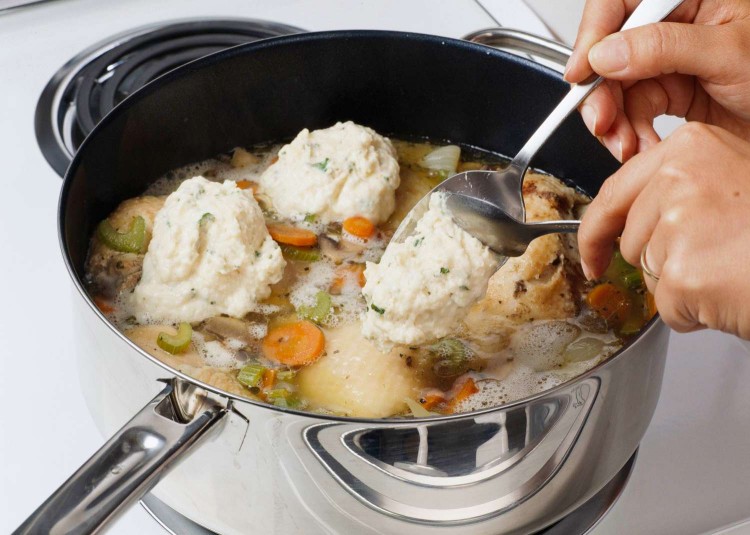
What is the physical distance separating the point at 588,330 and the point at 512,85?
45cm

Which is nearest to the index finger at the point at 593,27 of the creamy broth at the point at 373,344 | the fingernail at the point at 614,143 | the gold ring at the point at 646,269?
the fingernail at the point at 614,143

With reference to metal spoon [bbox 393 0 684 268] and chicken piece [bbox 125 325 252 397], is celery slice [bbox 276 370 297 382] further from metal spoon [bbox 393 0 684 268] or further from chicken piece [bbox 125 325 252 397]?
metal spoon [bbox 393 0 684 268]

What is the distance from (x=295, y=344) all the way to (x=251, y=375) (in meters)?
0.09

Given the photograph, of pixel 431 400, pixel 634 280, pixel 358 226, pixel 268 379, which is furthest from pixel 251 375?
pixel 634 280

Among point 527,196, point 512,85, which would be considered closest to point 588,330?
point 527,196

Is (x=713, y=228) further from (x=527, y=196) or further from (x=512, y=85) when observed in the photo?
(x=512, y=85)

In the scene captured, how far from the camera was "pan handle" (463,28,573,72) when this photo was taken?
4.74ft

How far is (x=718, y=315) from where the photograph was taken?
84cm

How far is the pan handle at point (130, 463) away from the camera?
73 centimetres

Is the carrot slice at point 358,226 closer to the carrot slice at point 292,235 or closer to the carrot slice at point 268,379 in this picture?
the carrot slice at point 292,235

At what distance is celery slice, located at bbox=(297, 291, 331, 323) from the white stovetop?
13.4 inches

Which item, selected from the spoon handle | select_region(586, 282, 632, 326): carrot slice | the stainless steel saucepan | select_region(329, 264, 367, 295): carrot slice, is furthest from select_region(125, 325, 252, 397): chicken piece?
select_region(586, 282, 632, 326): carrot slice

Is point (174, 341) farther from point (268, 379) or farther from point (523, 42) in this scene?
point (523, 42)

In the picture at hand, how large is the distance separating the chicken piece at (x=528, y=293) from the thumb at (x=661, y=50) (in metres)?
0.28
